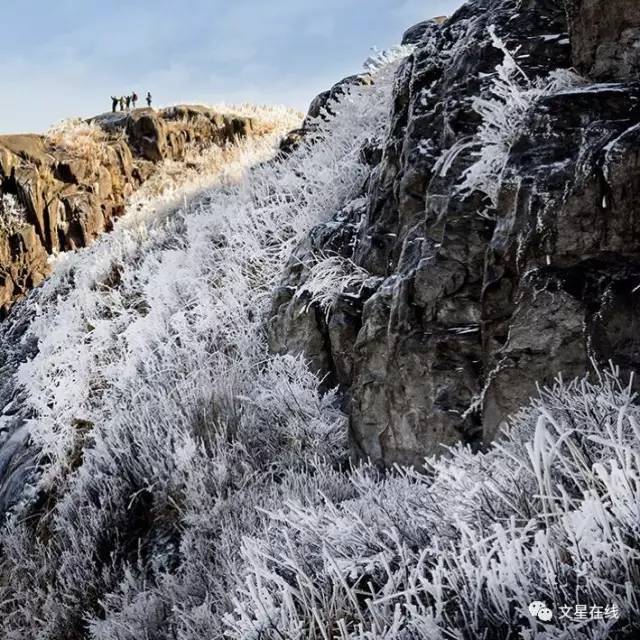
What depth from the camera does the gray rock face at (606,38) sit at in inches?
112

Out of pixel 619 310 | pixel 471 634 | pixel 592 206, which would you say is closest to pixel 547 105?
pixel 592 206

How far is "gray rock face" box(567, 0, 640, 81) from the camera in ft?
9.30

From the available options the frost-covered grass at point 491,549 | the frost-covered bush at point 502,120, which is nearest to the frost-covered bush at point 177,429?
the frost-covered grass at point 491,549

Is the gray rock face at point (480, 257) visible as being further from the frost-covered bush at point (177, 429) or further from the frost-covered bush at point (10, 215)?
the frost-covered bush at point (10, 215)

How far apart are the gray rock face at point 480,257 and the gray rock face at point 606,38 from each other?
0.07 m

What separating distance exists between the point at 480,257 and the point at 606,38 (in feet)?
4.06

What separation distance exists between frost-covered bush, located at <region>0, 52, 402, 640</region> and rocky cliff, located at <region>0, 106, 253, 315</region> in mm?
6480

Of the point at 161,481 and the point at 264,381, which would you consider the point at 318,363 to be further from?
the point at 161,481

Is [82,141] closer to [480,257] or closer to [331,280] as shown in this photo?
[331,280]

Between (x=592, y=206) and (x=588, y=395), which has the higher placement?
(x=592, y=206)

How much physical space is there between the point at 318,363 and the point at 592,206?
7.47ft

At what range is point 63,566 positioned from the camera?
12.0 feet

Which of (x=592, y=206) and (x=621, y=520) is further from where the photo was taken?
(x=592, y=206)

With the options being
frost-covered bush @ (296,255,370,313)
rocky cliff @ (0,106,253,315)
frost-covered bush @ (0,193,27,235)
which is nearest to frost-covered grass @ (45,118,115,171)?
rocky cliff @ (0,106,253,315)
